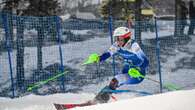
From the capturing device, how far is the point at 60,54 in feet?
40.9

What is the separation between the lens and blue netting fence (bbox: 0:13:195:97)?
12.2m

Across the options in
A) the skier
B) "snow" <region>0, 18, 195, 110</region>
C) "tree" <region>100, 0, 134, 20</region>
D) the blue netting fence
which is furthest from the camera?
"tree" <region>100, 0, 134, 20</region>

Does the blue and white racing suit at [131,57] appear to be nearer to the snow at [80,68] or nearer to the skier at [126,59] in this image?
the skier at [126,59]

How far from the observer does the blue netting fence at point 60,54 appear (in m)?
12.2

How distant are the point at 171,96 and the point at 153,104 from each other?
37 centimetres

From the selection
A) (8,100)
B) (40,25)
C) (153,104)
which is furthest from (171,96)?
(40,25)

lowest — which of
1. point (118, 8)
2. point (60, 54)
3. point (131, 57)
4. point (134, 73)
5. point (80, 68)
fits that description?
point (80, 68)

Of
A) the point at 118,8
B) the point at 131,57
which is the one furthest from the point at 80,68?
the point at 118,8

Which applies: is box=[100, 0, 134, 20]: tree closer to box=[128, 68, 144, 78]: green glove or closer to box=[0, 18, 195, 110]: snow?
box=[0, 18, 195, 110]: snow

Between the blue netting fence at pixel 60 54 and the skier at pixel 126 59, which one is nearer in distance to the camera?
the skier at pixel 126 59

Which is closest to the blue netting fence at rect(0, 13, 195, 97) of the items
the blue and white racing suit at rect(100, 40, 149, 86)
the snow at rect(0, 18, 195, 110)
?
the snow at rect(0, 18, 195, 110)

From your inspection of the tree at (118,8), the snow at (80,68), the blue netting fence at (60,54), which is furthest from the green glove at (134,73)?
the tree at (118,8)

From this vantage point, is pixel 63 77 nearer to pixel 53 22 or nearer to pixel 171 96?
pixel 53 22

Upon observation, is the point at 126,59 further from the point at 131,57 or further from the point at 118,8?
the point at 118,8
